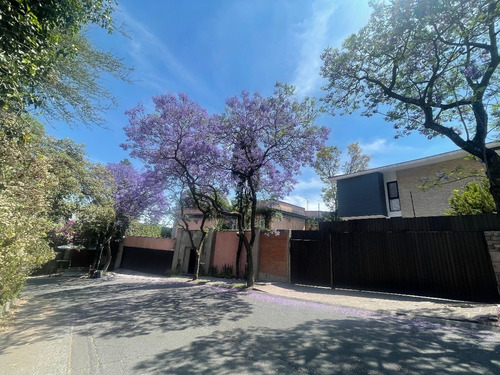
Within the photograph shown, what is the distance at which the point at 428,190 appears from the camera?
540 inches

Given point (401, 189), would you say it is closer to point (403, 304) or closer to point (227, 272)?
point (403, 304)

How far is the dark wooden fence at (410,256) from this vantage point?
22.5 feet

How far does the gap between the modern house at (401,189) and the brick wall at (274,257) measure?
6.77m

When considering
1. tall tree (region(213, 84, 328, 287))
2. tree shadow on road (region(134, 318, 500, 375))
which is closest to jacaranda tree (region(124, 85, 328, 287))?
tall tree (region(213, 84, 328, 287))

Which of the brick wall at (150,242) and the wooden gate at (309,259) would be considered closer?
the wooden gate at (309,259)

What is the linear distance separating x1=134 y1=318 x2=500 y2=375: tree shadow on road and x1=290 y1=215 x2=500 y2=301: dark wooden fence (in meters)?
3.08

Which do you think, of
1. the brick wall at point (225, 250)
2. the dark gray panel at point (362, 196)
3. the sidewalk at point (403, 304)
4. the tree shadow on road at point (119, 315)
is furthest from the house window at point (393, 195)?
the tree shadow on road at point (119, 315)

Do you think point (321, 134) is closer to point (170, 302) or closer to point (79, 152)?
point (170, 302)

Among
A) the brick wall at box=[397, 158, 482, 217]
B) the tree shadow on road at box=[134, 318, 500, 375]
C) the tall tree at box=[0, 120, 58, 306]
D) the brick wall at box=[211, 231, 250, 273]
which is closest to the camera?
the tree shadow on road at box=[134, 318, 500, 375]

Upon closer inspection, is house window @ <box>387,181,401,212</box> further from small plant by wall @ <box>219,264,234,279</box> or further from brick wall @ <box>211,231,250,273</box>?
small plant by wall @ <box>219,264,234,279</box>

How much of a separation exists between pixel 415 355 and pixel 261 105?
381 inches

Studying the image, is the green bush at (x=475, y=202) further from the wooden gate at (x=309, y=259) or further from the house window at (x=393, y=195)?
the house window at (x=393, y=195)

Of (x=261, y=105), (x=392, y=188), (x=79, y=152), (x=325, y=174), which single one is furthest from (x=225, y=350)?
(x=325, y=174)

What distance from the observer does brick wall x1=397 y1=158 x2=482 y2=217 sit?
1284cm
